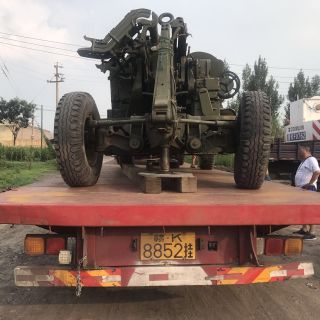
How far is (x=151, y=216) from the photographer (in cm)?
325

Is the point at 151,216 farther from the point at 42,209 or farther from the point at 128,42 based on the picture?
the point at 128,42

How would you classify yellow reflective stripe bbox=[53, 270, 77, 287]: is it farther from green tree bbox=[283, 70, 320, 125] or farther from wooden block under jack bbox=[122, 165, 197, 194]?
green tree bbox=[283, 70, 320, 125]

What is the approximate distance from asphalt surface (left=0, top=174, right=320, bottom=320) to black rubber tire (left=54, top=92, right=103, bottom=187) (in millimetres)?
1138

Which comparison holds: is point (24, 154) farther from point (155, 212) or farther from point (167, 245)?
point (155, 212)

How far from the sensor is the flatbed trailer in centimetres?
324

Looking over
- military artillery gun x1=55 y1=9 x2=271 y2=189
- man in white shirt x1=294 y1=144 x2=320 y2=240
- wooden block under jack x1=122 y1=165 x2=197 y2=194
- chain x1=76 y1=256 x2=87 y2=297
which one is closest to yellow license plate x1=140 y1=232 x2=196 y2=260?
chain x1=76 y1=256 x2=87 y2=297

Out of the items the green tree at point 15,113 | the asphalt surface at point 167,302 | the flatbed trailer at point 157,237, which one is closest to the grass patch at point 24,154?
the green tree at point 15,113

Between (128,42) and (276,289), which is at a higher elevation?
(128,42)

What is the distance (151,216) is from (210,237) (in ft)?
2.03

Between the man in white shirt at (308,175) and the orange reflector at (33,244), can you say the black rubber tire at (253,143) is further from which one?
the man in white shirt at (308,175)

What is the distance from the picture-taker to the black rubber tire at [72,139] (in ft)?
14.7

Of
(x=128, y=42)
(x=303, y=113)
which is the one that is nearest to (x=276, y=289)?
(x=128, y=42)

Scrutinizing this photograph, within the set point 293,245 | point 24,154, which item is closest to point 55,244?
point 293,245

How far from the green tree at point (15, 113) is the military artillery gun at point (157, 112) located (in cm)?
5111
